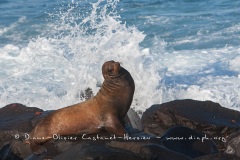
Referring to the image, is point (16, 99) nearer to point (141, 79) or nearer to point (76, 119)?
point (141, 79)

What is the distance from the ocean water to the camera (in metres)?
11.6

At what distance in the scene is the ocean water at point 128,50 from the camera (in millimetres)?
11594

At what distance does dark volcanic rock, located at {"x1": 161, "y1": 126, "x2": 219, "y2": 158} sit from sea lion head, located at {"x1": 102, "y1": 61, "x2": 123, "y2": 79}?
959 millimetres

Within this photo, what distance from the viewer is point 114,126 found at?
5.90 metres

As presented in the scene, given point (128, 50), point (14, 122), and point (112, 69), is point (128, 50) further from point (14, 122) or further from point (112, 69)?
point (112, 69)

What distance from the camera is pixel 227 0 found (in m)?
23.1

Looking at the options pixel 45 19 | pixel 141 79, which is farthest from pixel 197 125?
pixel 45 19

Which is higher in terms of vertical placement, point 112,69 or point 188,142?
point 112,69

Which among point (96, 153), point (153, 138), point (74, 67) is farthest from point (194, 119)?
point (74, 67)

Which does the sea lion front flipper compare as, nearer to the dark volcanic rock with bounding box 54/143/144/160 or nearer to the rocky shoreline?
the rocky shoreline

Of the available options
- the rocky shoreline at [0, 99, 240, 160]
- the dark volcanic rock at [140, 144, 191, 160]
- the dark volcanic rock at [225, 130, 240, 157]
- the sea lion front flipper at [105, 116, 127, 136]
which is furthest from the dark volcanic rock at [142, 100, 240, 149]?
the dark volcanic rock at [140, 144, 191, 160]

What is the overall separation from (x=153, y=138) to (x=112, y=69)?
1.10 metres

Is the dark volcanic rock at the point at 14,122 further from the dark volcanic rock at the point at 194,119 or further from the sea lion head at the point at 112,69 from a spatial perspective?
the dark volcanic rock at the point at 194,119

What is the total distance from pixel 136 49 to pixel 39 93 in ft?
8.81
